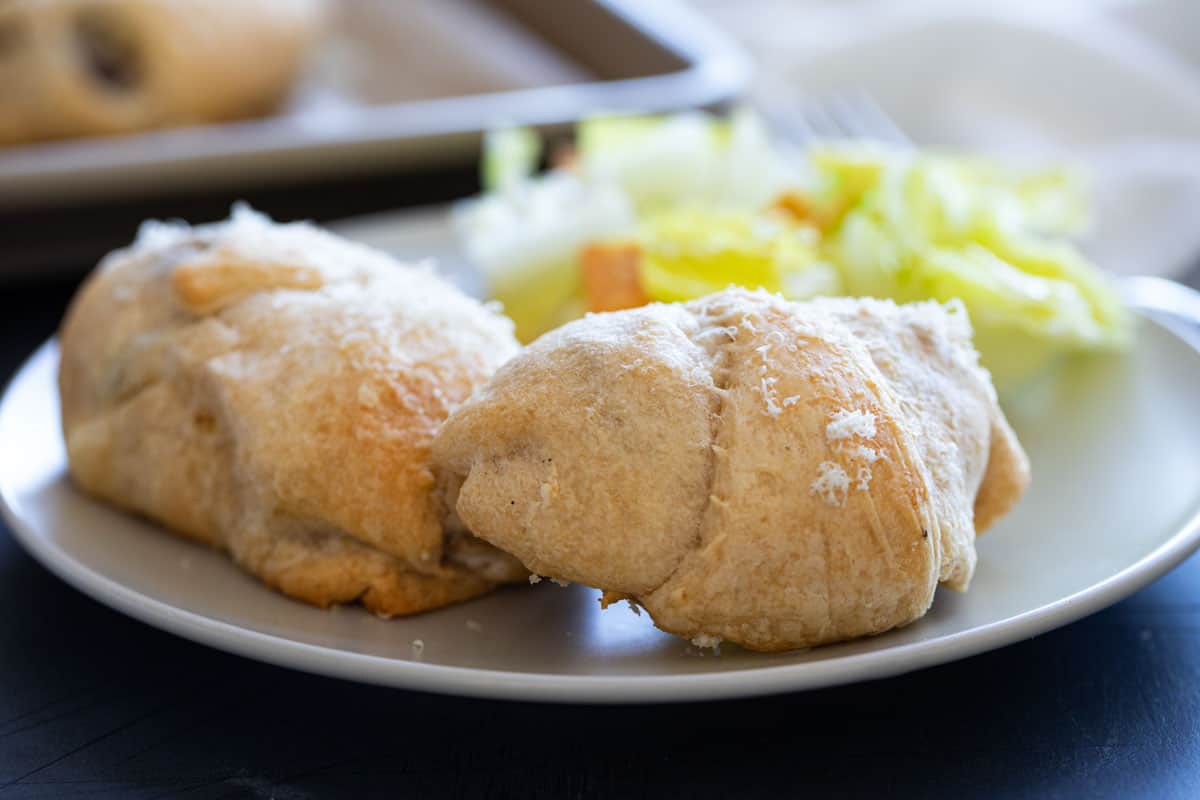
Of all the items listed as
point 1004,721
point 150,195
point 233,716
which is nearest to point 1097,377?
point 1004,721

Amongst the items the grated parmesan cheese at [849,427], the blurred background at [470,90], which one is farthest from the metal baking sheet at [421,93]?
the grated parmesan cheese at [849,427]

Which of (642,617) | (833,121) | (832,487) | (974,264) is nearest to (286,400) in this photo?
(642,617)

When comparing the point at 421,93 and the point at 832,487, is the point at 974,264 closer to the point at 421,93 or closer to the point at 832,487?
the point at 832,487

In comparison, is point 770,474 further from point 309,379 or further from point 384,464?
point 309,379

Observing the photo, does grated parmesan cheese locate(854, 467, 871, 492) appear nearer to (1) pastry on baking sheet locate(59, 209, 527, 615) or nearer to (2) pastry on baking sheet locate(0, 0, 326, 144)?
(1) pastry on baking sheet locate(59, 209, 527, 615)

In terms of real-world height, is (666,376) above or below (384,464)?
above

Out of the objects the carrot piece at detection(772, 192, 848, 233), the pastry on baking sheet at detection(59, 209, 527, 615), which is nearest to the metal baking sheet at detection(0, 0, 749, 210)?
the carrot piece at detection(772, 192, 848, 233)
